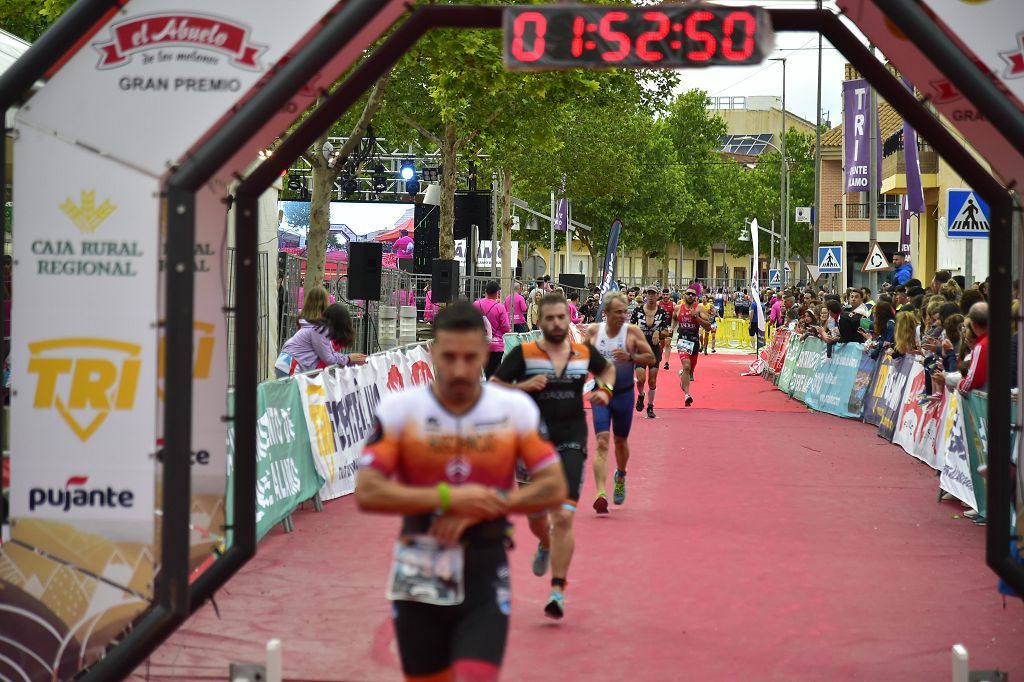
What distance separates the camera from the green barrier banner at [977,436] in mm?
11828

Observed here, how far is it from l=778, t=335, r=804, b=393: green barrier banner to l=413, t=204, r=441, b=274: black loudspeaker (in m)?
19.6

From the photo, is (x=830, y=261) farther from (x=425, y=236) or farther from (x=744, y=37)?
(x=744, y=37)

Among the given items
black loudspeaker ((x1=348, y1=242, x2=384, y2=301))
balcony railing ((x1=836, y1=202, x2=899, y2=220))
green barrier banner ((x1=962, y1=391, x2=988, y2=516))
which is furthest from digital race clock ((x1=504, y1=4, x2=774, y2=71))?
balcony railing ((x1=836, y1=202, x2=899, y2=220))

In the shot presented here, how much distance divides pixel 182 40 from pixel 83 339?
4.99 ft

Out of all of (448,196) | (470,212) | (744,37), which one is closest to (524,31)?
(744,37)

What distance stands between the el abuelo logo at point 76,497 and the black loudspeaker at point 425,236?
136 feet

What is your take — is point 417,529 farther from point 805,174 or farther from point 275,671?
point 805,174

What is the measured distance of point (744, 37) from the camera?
6.98 m

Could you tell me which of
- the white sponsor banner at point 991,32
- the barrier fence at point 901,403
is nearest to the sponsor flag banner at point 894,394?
the barrier fence at point 901,403

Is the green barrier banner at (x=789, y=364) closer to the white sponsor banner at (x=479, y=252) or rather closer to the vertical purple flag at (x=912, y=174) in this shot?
the vertical purple flag at (x=912, y=174)

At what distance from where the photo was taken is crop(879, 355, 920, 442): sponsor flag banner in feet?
61.3

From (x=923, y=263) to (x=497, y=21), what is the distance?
39389mm

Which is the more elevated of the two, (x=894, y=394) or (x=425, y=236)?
(x=425, y=236)

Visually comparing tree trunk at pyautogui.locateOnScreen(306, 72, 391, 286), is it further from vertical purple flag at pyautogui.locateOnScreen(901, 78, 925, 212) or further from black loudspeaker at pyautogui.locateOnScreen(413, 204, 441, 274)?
black loudspeaker at pyautogui.locateOnScreen(413, 204, 441, 274)
